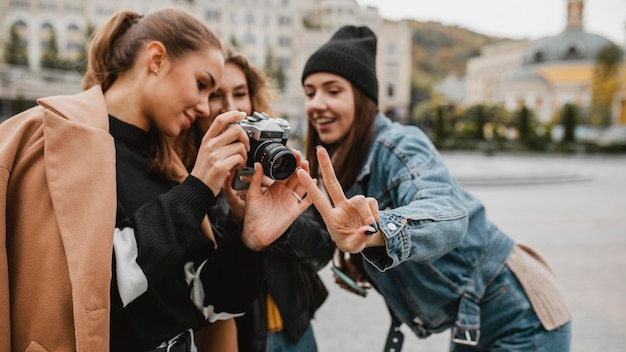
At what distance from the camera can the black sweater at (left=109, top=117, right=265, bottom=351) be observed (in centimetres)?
139

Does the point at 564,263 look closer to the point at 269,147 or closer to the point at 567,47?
the point at 269,147

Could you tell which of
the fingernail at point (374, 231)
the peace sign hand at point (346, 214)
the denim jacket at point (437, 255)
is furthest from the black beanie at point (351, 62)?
the fingernail at point (374, 231)

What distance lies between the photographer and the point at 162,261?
4.57ft

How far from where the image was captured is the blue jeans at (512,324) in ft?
6.10

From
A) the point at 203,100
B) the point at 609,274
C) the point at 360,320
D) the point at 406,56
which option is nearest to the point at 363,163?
the point at 203,100

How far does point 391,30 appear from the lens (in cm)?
5731

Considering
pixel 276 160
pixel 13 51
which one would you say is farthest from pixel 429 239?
pixel 13 51

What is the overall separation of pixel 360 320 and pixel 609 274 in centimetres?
348

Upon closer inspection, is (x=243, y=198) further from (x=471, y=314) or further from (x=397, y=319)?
(x=471, y=314)

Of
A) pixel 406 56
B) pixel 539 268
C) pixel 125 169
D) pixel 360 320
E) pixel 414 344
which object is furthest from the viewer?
pixel 406 56

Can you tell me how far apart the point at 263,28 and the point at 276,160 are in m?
50.9

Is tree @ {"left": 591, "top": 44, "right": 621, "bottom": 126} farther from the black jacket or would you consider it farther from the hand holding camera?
the hand holding camera

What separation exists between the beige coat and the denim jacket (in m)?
0.93

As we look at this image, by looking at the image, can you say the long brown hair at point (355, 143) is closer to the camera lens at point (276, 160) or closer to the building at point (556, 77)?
the camera lens at point (276, 160)
